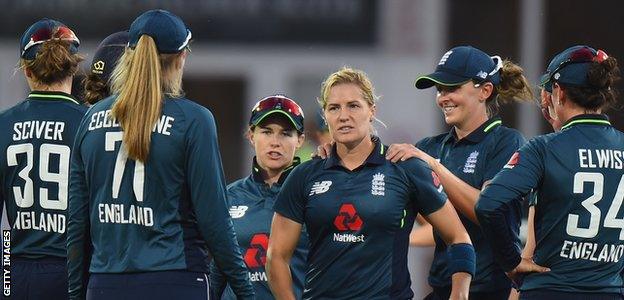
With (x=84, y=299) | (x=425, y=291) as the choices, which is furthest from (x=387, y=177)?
(x=425, y=291)

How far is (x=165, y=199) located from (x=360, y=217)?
866mm

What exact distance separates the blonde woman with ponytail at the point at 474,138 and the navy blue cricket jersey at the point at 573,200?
63 cm

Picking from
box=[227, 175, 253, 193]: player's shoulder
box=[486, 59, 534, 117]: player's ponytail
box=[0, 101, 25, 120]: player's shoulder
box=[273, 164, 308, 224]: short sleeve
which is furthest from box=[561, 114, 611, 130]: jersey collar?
box=[0, 101, 25, 120]: player's shoulder

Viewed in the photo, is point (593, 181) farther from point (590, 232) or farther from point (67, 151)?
point (67, 151)

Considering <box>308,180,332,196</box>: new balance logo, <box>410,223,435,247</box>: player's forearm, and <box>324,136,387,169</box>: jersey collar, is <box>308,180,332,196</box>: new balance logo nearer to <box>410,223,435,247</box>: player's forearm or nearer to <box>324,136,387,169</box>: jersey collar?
<box>324,136,387,169</box>: jersey collar

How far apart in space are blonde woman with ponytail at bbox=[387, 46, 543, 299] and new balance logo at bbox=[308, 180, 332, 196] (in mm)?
668

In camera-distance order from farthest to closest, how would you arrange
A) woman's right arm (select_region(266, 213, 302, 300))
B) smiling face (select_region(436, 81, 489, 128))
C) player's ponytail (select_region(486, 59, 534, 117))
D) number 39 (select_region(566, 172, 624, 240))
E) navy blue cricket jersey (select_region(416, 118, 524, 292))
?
1. player's ponytail (select_region(486, 59, 534, 117))
2. smiling face (select_region(436, 81, 489, 128))
3. navy blue cricket jersey (select_region(416, 118, 524, 292))
4. woman's right arm (select_region(266, 213, 302, 300))
5. number 39 (select_region(566, 172, 624, 240))

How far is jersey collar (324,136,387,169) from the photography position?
19.2 feet

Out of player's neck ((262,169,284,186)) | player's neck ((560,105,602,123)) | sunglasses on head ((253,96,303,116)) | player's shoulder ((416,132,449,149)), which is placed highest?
player's neck ((560,105,602,123))

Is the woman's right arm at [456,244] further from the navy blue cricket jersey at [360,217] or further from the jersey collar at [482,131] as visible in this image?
the jersey collar at [482,131]

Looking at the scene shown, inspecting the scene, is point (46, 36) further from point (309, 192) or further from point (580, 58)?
point (580, 58)

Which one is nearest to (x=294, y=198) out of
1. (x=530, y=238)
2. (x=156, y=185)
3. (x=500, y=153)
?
(x=156, y=185)

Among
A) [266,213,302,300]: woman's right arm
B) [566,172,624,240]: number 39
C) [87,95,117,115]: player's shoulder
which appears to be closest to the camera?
[87,95,117,115]: player's shoulder

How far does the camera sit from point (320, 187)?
5.83 meters
